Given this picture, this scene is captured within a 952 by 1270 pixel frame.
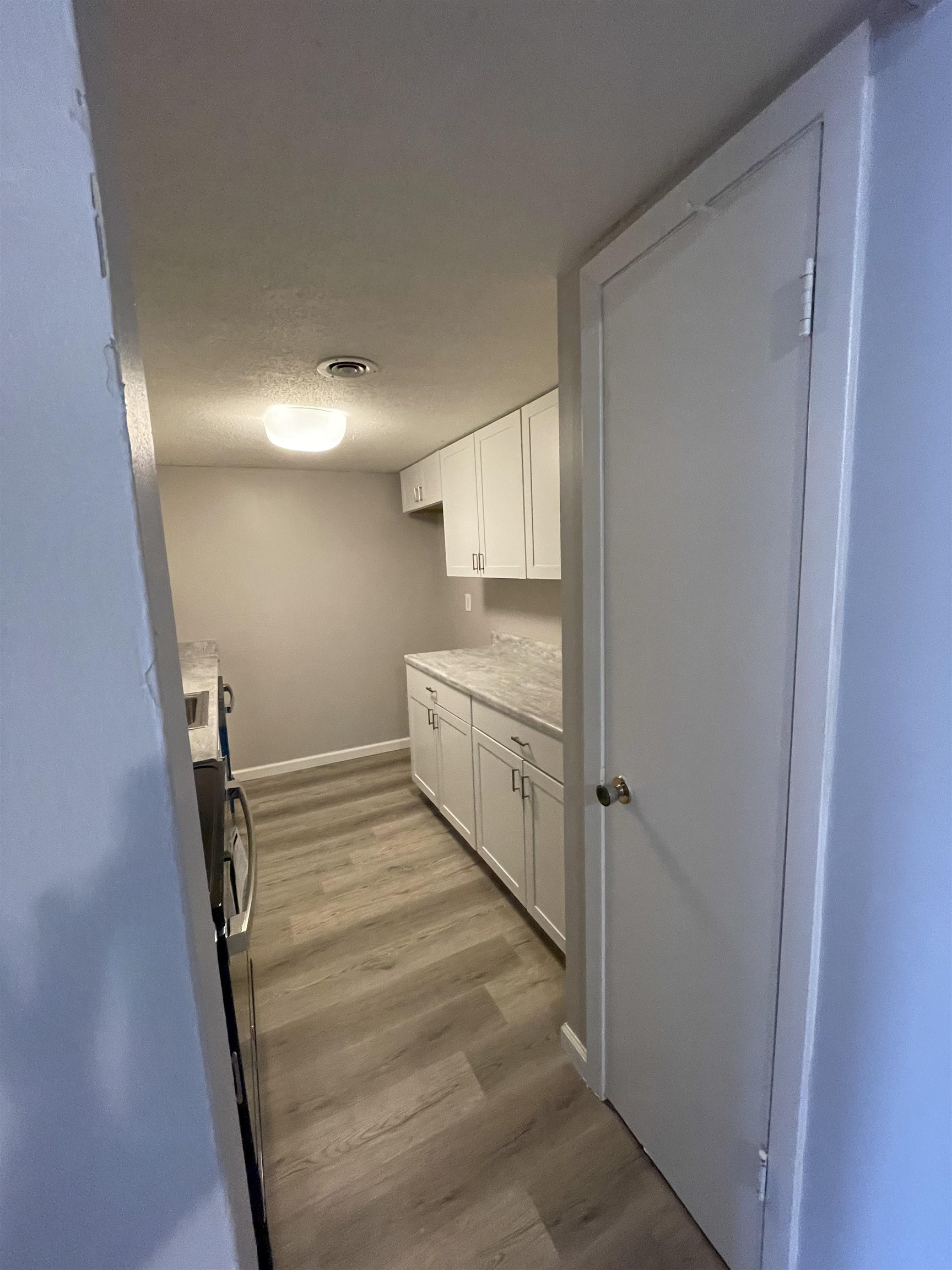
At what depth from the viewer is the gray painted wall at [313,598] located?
3.41 metres

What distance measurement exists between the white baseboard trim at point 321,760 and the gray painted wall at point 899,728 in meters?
3.50

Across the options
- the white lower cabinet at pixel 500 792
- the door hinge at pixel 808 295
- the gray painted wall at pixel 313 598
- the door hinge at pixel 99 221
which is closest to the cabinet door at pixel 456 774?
the white lower cabinet at pixel 500 792

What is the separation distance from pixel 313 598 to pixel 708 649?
325 cm

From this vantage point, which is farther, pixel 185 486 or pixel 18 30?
pixel 185 486

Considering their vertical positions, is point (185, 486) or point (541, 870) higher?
point (185, 486)

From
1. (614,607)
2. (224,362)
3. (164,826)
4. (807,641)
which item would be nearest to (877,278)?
(807,641)

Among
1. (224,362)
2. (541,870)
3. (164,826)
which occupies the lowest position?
(541,870)

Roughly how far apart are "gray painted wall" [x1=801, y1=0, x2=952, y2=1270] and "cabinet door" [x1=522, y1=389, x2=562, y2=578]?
4.49ft

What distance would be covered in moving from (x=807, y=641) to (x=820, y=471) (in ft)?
0.80

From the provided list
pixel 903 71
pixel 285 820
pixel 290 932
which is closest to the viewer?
pixel 903 71

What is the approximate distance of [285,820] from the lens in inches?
121

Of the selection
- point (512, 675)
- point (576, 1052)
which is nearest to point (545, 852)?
point (576, 1052)

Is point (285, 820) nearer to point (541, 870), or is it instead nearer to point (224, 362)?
point (541, 870)

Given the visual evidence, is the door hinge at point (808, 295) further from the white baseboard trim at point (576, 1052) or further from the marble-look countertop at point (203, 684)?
the white baseboard trim at point (576, 1052)
